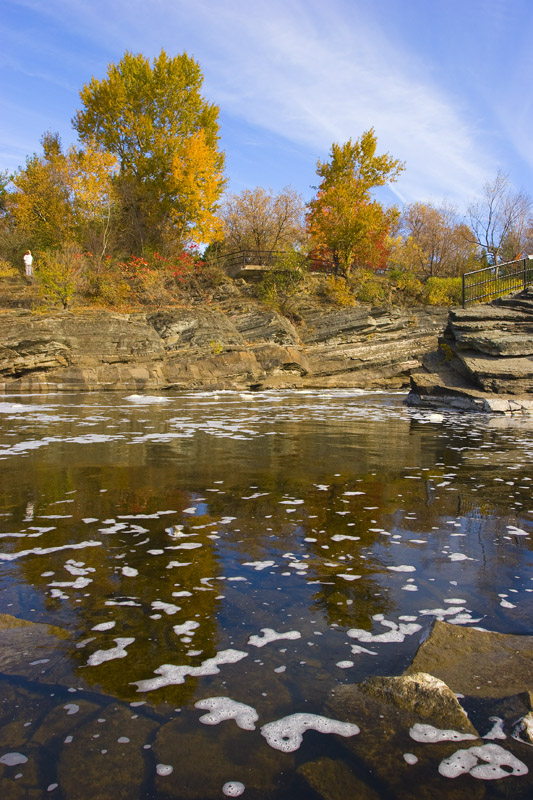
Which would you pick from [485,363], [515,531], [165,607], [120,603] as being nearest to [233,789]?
[165,607]

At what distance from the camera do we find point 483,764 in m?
1.73

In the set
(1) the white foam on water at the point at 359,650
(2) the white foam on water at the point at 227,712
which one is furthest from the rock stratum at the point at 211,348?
(2) the white foam on water at the point at 227,712

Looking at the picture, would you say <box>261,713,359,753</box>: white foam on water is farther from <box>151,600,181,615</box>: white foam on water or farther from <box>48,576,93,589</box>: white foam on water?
<box>48,576,93,589</box>: white foam on water

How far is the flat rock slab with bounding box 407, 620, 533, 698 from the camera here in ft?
6.97

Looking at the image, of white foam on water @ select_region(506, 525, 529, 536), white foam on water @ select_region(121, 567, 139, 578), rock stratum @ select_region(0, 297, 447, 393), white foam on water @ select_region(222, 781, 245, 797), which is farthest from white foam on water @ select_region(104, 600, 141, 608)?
rock stratum @ select_region(0, 297, 447, 393)

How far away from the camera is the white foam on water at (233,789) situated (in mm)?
1616

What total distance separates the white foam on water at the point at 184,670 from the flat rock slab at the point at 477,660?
812mm

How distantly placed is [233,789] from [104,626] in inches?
47.6

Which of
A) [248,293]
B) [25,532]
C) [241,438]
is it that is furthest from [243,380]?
[25,532]

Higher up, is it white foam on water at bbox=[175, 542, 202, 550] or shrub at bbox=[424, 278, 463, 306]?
shrub at bbox=[424, 278, 463, 306]

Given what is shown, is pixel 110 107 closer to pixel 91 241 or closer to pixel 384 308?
pixel 91 241

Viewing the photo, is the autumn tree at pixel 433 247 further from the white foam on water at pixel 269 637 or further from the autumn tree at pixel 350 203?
the white foam on water at pixel 269 637

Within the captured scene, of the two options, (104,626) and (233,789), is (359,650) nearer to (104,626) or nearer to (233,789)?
(233,789)

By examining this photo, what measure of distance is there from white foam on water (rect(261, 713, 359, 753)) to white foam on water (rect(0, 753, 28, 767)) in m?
0.84
